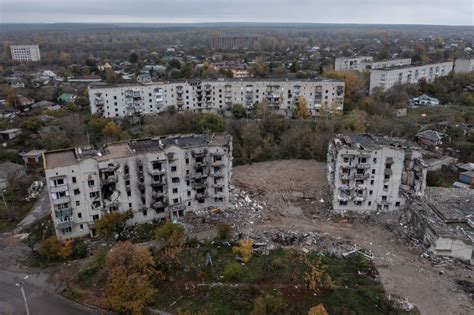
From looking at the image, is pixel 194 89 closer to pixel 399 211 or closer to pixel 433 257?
pixel 399 211

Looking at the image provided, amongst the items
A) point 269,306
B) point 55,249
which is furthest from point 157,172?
point 269,306

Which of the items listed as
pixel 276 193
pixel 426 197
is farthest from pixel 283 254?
pixel 426 197

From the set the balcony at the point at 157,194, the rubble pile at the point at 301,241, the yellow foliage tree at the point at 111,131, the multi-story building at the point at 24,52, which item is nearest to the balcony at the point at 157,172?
the balcony at the point at 157,194

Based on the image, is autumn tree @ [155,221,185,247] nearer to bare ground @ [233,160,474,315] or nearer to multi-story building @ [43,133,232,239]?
multi-story building @ [43,133,232,239]

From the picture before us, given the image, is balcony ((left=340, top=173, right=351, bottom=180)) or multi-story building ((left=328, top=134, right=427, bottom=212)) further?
balcony ((left=340, top=173, right=351, bottom=180))

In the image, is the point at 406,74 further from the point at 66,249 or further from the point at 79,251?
the point at 66,249

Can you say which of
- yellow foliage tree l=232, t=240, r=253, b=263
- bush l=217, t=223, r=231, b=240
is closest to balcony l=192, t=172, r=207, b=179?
bush l=217, t=223, r=231, b=240
